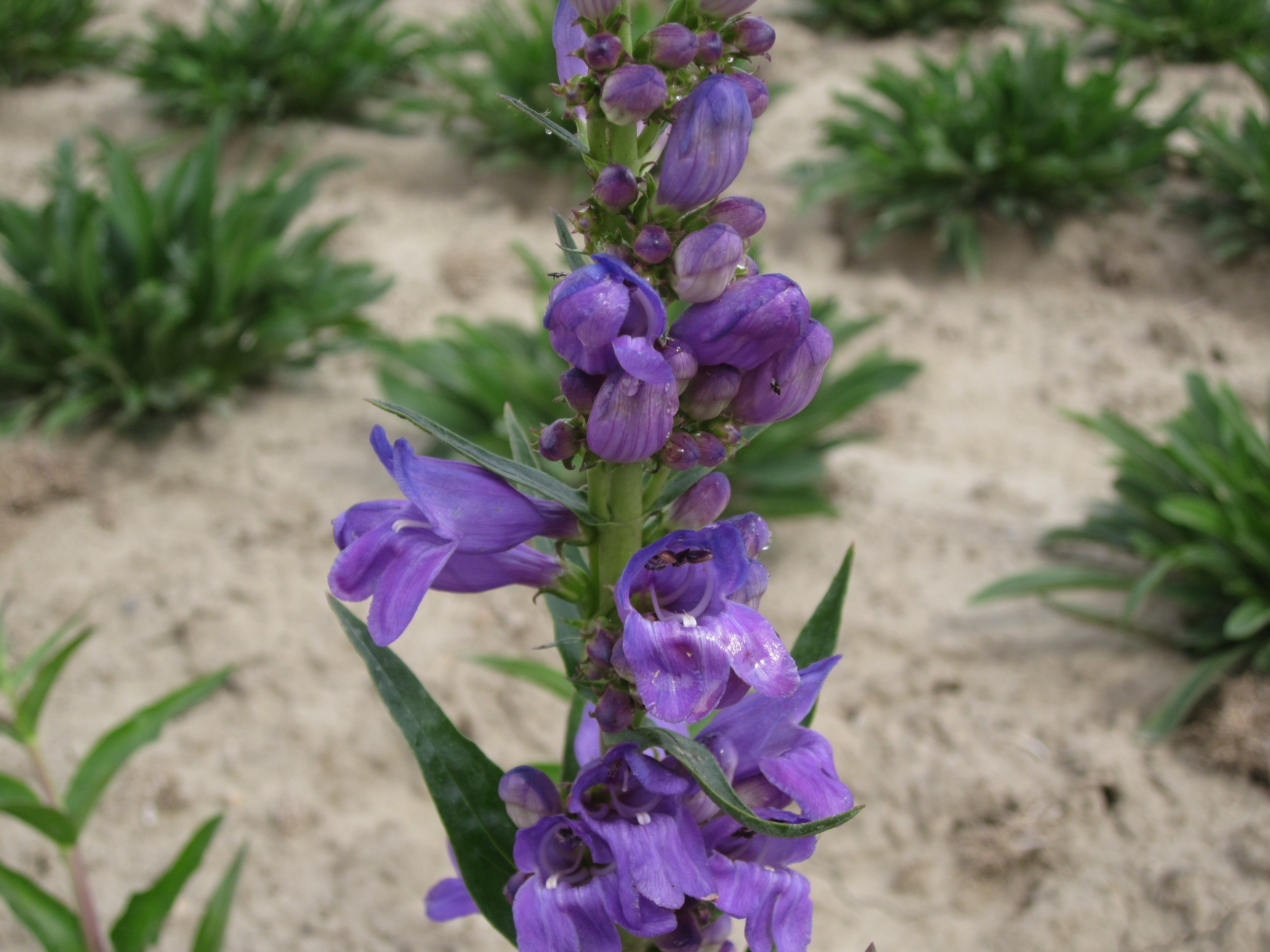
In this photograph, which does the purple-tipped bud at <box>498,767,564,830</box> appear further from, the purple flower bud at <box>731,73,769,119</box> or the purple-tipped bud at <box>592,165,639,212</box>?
the purple flower bud at <box>731,73,769,119</box>

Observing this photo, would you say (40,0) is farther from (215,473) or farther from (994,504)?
(994,504)

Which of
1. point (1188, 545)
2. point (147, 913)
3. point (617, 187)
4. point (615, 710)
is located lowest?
point (1188, 545)

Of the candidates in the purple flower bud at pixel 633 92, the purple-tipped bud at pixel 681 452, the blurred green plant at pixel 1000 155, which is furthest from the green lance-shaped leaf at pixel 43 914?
the blurred green plant at pixel 1000 155

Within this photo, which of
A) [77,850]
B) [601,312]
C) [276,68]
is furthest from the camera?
[276,68]

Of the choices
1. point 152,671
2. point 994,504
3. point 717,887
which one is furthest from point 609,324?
point 994,504

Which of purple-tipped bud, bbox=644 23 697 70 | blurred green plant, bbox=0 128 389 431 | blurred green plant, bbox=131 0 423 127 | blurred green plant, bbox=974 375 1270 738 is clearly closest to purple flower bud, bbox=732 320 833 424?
purple-tipped bud, bbox=644 23 697 70

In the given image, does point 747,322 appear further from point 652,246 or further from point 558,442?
point 558,442

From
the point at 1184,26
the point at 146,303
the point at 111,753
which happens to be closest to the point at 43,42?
the point at 146,303
